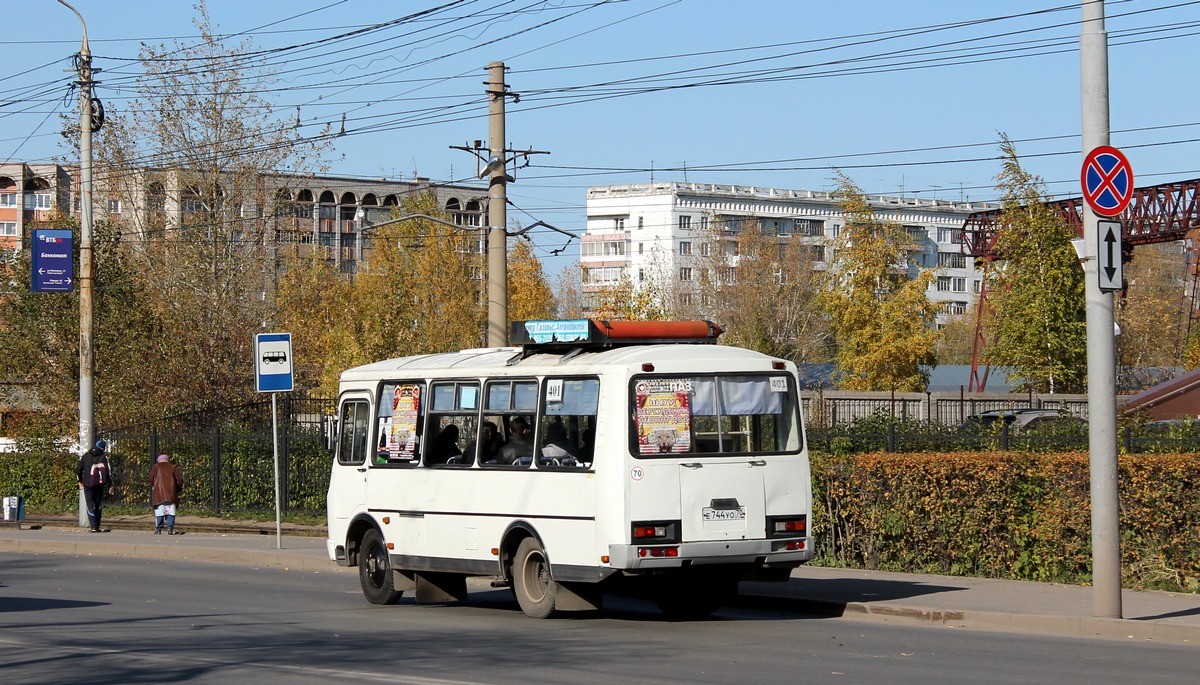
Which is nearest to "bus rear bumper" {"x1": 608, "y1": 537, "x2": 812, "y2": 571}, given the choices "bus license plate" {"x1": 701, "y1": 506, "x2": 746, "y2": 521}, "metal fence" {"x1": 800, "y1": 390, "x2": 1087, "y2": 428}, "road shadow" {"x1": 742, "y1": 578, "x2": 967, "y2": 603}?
"bus license plate" {"x1": 701, "y1": 506, "x2": 746, "y2": 521}

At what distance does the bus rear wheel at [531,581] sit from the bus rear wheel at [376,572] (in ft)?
7.30

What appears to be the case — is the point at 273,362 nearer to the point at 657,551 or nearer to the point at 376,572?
the point at 376,572

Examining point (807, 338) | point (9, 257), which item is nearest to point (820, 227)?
point (807, 338)

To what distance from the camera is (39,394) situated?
39.4 meters

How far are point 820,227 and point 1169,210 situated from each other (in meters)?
98.2

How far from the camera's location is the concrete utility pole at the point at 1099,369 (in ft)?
43.5

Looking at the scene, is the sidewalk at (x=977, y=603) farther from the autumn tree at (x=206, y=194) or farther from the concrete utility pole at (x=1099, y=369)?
the autumn tree at (x=206, y=194)

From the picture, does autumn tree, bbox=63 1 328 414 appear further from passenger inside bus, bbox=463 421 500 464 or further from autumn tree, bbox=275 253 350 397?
passenger inside bus, bbox=463 421 500 464

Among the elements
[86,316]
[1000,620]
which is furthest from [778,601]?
[86,316]

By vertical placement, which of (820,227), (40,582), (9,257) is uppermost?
(820,227)

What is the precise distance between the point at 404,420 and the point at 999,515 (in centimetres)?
670

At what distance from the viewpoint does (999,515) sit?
55.8ft

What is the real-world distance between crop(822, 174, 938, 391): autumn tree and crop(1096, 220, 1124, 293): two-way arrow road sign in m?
38.5

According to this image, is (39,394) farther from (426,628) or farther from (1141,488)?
(1141,488)
